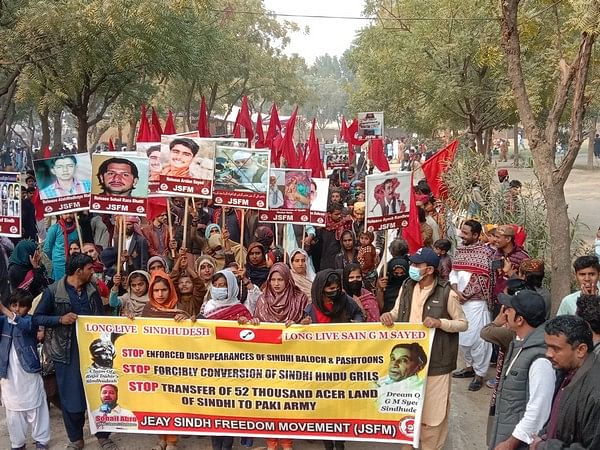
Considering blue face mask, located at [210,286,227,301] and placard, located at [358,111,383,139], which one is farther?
placard, located at [358,111,383,139]

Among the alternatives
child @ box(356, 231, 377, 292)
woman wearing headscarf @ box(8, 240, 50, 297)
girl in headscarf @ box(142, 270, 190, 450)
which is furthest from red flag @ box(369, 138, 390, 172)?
girl in headscarf @ box(142, 270, 190, 450)

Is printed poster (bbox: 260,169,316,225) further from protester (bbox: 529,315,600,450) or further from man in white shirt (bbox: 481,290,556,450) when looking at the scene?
protester (bbox: 529,315,600,450)

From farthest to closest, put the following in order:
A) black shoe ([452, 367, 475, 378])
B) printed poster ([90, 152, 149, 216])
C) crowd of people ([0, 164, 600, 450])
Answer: black shoe ([452, 367, 475, 378]) → printed poster ([90, 152, 149, 216]) → crowd of people ([0, 164, 600, 450])

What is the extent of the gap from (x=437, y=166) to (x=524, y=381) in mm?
7310

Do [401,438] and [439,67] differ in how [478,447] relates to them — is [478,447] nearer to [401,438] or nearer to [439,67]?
[401,438]

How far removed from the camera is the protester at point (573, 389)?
9.35 ft

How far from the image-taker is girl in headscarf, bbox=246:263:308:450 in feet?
16.7

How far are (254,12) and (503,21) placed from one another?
1135 inches

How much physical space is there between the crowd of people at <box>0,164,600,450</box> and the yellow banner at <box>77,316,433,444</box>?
0.37ft

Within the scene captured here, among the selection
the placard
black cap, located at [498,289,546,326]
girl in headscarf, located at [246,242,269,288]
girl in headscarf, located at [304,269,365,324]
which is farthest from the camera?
the placard

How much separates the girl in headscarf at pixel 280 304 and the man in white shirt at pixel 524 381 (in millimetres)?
1701

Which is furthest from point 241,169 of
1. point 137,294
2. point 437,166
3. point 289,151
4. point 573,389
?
point 437,166

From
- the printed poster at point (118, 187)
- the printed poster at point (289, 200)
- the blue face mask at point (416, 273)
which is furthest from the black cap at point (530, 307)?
the printed poster at point (289, 200)

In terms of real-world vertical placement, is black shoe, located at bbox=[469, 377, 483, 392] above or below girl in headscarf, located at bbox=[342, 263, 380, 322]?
below
